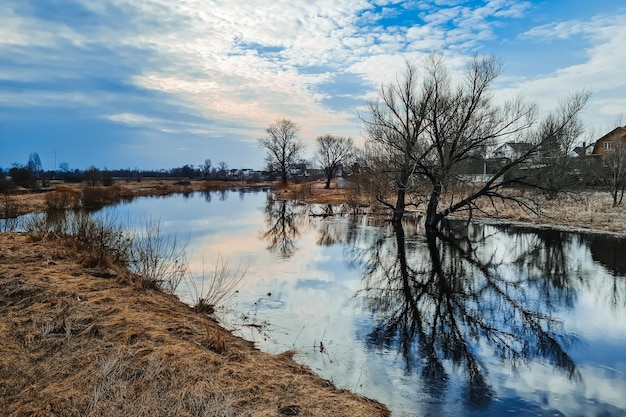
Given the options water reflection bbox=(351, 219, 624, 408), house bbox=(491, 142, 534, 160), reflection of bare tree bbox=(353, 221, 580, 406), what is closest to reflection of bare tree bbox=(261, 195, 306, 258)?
water reflection bbox=(351, 219, 624, 408)

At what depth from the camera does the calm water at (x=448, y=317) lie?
236 inches

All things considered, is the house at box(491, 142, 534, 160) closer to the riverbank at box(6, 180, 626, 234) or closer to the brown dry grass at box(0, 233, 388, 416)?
the riverbank at box(6, 180, 626, 234)

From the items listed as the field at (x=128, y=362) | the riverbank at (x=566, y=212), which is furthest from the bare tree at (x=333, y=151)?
the field at (x=128, y=362)

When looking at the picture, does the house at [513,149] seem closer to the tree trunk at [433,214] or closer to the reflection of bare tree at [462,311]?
the tree trunk at [433,214]

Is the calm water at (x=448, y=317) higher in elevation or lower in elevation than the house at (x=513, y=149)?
lower

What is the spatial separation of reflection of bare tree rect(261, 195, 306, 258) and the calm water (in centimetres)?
28

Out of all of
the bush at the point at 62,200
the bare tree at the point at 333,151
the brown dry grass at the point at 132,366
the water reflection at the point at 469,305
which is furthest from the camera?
the bare tree at the point at 333,151

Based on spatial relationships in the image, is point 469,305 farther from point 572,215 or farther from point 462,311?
point 572,215

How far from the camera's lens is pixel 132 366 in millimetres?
5578

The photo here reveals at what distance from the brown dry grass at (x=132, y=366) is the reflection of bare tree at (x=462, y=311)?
2.18m

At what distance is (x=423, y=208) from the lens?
34312 mm

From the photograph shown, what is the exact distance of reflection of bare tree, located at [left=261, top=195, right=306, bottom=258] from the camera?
17656mm

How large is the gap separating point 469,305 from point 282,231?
46.3 feet

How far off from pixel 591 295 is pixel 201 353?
10183 mm
